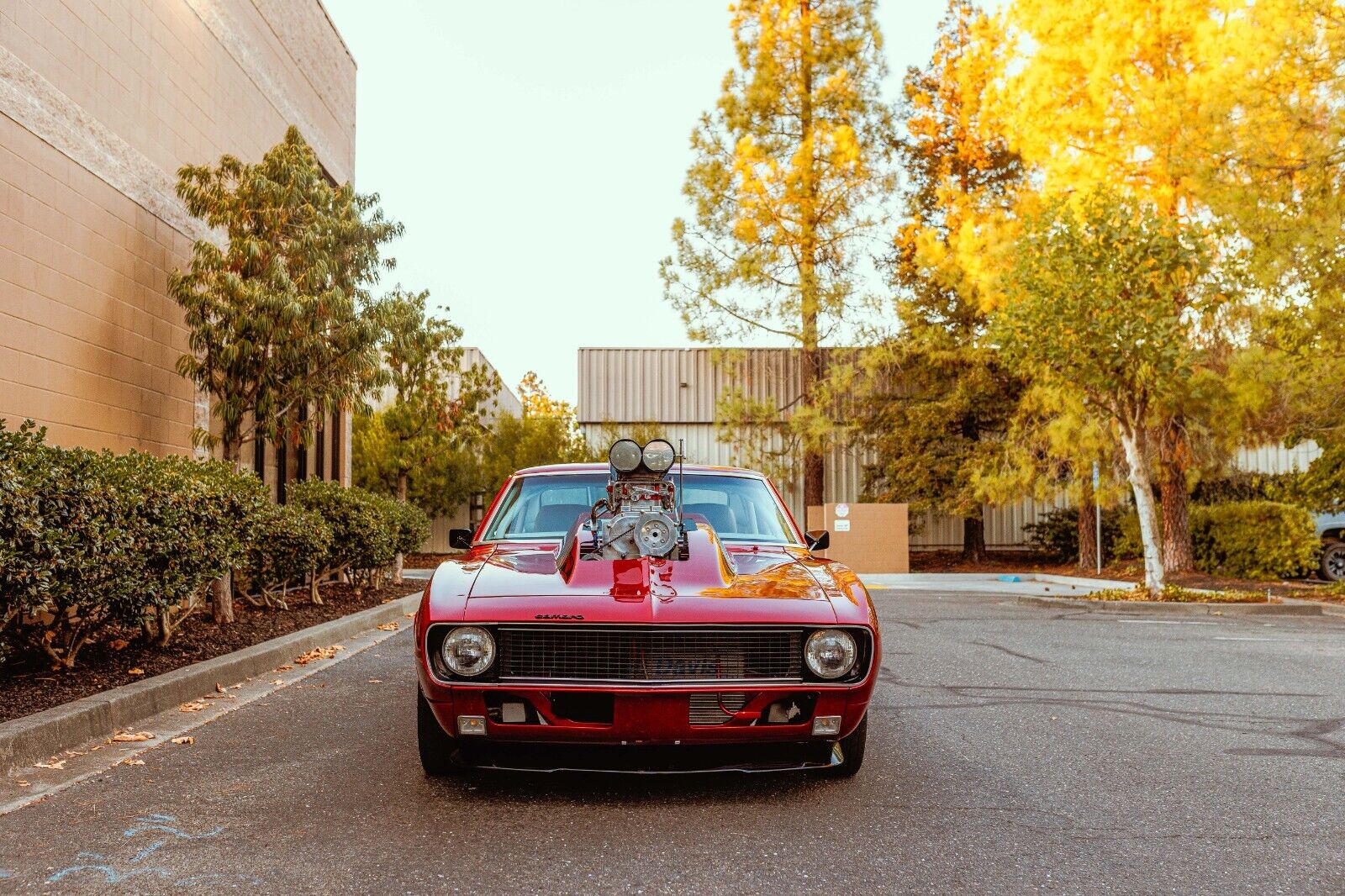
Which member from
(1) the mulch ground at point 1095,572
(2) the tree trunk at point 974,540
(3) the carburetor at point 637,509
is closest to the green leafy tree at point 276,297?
(3) the carburetor at point 637,509

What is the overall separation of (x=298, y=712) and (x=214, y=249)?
677 cm

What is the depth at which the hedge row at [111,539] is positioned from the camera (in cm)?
580

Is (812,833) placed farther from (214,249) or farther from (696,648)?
(214,249)

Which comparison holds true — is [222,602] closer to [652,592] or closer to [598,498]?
[598,498]

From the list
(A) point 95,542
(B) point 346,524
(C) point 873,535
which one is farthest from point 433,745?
(C) point 873,535

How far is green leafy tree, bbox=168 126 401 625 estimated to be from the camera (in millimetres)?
11727

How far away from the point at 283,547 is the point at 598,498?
556 centimetres

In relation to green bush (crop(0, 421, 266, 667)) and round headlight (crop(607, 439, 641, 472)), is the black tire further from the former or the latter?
green bush (crop(0, 421, 266, 667))

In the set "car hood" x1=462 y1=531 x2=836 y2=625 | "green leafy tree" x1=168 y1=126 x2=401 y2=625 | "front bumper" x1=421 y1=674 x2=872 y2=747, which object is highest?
"green leafy tree" x1=168 y1=126 x2=401 y2=625

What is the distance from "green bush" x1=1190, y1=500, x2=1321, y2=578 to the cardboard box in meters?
5.64

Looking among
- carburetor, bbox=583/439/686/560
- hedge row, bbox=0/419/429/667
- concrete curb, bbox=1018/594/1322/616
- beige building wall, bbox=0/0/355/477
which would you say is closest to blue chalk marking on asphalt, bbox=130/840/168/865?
carburetor, bbox=583/439/686/560

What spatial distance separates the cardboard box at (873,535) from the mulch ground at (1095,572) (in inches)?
82.8

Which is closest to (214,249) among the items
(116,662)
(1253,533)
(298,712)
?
(116,662)

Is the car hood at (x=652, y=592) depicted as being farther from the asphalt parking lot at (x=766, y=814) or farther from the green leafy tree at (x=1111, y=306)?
the green leafy tree at (x=1111, y=306)
